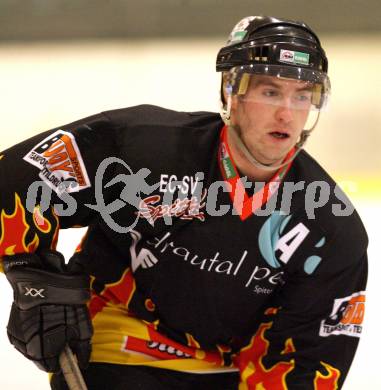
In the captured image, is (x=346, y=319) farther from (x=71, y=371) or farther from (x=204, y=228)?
(x=71, y=371)

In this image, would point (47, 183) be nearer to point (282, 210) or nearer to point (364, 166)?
point (282, 210)

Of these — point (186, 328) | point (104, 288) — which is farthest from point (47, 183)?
point (186, 328)

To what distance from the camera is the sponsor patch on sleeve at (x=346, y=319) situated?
5.23 ft

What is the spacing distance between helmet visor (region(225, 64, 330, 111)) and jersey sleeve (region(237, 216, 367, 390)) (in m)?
A: 0.33

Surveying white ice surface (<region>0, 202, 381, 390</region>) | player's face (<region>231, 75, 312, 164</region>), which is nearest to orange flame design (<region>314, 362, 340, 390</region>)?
white ice surface (<region>0, 202, 381, 390</region>)

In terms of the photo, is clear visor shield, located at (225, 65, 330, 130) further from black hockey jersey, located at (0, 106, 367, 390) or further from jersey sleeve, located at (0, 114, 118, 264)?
jersey sleeve, located at (0, 114, 118, 264)

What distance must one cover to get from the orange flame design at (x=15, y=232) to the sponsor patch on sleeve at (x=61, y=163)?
81 millimetres

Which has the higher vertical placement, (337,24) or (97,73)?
(337,24)

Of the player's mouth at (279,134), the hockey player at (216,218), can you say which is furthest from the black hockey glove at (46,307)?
the player's mouth at (279,134)

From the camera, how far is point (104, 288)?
170cm

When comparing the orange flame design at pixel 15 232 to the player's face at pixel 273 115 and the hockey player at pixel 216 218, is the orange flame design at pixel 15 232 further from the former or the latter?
the player's face at pixel 273 115

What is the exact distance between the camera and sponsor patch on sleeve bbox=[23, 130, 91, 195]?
4.96ft

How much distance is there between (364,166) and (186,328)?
6.86ft

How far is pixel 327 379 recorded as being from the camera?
1.61m
